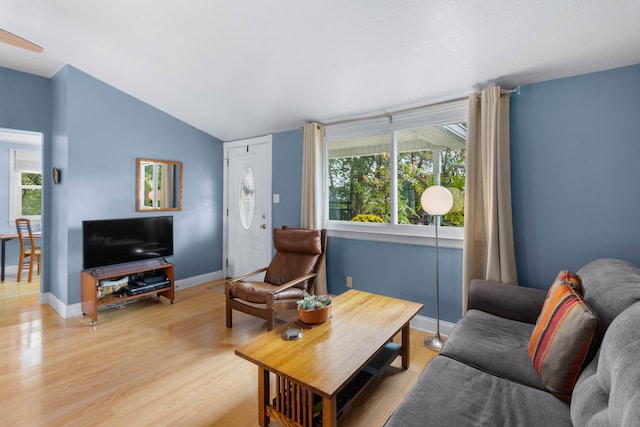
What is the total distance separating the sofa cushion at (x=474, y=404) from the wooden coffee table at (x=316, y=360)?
1.07ft

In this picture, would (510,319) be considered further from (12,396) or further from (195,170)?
(195,170)

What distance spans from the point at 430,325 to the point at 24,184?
7.04 meters

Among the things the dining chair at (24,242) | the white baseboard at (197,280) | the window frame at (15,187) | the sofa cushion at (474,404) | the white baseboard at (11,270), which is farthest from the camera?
the window frame at (15,187)

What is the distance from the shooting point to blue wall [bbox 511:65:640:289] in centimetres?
216

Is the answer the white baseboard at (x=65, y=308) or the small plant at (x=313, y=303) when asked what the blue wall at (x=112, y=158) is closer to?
the white baseboard at (x=65, y=308)

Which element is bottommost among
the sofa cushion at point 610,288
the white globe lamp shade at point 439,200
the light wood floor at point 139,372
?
the light wood floor at point 139,372

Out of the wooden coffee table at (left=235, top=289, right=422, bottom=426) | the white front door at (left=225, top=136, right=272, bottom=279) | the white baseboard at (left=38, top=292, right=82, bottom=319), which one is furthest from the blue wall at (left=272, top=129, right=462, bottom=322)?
the white baseboard at (left=38, top=292, right=82, bottom=319)

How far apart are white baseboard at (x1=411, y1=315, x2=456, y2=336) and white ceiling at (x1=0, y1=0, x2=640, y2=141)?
2.12 m

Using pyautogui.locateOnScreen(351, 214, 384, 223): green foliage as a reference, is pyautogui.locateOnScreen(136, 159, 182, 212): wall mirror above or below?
above

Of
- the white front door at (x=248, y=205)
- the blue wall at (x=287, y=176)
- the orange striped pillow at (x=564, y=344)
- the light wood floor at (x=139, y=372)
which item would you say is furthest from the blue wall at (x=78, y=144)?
the orange striped pillow at (x=564, y=344)

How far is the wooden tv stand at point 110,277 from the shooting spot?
314 cm

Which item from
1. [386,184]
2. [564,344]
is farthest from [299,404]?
[386,184]

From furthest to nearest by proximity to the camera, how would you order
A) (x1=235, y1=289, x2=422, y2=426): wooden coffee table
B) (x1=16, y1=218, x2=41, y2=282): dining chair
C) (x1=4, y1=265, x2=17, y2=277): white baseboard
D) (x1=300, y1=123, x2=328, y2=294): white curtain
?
(x1=4, y1=265, x2=17, y2=277): white baseboard < (x1=16, y1=218, x2=41, y2=282): dining chair < (x1=300, y1=123, x2=328, y2=294): white curtain < (x1=235, y1=289, x2=422, y2=426): wooden coffee table

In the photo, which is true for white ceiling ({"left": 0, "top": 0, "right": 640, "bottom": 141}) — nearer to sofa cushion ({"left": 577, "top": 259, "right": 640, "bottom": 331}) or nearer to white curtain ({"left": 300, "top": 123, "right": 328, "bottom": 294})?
white curtain ({"left": 300, "top": 123, "right": 328, "bottom": 294})
